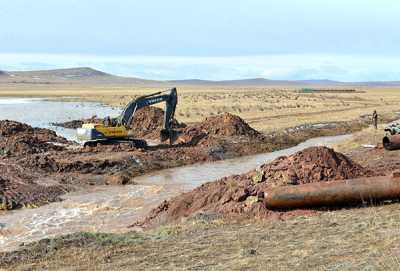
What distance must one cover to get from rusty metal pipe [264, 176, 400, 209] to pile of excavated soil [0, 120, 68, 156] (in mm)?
19820

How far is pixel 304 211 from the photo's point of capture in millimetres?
15453

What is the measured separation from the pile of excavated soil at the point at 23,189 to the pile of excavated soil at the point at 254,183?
5883 millimetres

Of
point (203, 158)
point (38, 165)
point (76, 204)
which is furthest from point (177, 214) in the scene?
point (203, 158)

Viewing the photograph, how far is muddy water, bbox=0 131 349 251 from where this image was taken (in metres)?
18.7

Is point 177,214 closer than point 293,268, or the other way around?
point 293,268

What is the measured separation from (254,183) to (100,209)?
6088mm

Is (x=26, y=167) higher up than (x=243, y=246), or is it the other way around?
(x=243, y=246)

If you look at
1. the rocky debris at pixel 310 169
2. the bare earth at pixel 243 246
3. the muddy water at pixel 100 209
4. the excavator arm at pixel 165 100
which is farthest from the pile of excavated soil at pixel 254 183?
the excavator arm at pixel 165 100

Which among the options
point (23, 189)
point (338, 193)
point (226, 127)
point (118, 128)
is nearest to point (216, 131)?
point (226, 127)

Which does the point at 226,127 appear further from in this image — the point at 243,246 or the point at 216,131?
the point at 243,246

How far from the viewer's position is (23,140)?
33844 mm

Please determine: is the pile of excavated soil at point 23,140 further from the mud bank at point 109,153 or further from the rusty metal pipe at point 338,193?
the rusty metal pipe at point 338,193

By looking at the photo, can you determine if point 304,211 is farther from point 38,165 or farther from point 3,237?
point 38,165

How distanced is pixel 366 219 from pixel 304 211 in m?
2.05
